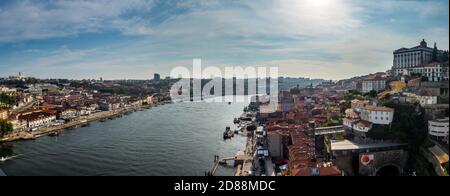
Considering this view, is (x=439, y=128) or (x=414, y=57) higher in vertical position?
(x=414, y=57)

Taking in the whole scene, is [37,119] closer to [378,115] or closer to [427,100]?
[378,115]

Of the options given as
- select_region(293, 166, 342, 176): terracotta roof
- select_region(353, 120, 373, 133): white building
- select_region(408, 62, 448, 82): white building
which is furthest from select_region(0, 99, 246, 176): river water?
select_region(408, 62, 448, 82): white building

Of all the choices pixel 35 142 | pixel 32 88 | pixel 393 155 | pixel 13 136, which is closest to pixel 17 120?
pixel 13 136

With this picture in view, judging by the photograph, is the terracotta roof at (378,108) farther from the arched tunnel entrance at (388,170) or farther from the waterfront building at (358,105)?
the arched tunnel entrance at (388,170)

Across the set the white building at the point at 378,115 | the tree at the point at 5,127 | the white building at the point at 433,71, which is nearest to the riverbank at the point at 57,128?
the tree at the point at 5,127

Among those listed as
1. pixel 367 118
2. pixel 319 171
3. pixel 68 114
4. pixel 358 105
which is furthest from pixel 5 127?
pixel 367 118

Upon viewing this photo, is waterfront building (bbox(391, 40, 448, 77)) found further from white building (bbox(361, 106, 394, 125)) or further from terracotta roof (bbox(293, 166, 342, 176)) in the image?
terracotta roof (bbox(293, 166, 342, 176))

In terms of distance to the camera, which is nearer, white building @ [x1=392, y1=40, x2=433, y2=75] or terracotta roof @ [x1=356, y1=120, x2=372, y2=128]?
terracotta roof @ [x1=356, y1=120, x2=372, y2=128]
